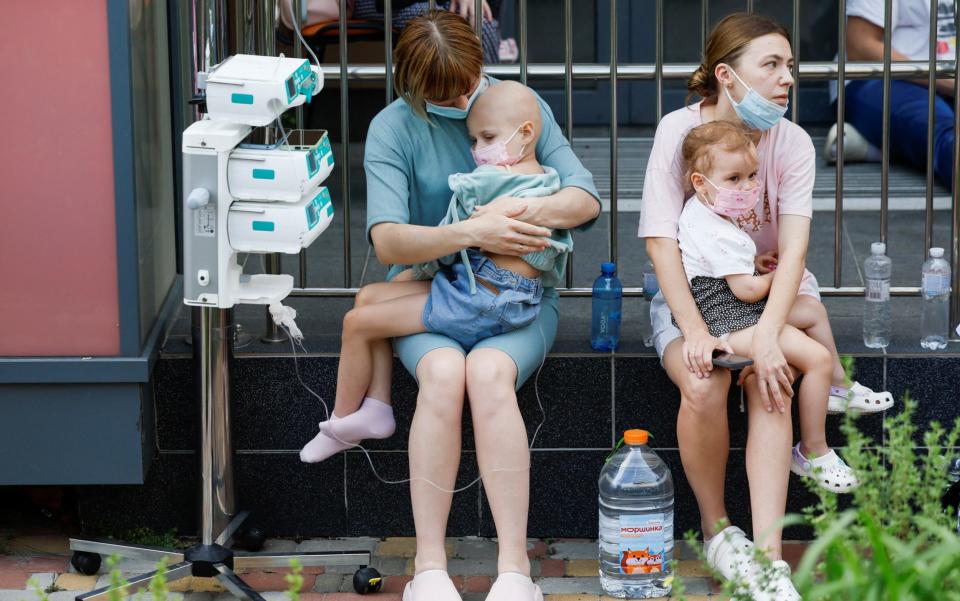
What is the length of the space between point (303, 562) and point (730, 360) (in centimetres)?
118

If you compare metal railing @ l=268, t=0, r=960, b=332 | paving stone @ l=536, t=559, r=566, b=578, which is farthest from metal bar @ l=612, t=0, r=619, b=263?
paving stone @ l=536, t=559, r=566, b=578

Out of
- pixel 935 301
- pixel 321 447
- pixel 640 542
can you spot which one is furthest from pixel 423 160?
pixel 935 301

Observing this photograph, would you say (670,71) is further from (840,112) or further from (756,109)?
(756,109)

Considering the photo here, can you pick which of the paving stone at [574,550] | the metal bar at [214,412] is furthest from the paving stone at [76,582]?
the paving stone at [574,550]

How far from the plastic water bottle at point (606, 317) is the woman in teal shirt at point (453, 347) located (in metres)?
0.30

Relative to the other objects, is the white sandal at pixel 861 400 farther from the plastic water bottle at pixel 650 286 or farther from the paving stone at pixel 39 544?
the paving stone at pixel 39 544

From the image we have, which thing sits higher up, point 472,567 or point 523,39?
point 523,39

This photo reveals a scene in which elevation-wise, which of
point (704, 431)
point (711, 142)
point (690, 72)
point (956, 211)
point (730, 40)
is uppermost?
point (730, 40)

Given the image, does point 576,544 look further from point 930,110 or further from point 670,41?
point 670,41

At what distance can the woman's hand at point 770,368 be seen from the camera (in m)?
3.51

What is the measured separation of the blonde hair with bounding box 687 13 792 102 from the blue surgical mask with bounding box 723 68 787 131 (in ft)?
0.17

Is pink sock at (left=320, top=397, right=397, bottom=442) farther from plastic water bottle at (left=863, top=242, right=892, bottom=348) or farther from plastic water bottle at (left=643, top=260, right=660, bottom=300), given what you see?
plastic water bottle at (left=863, top=242, right=892, bottom=348)

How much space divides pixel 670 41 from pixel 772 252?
335cm

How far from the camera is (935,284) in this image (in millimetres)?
3975
